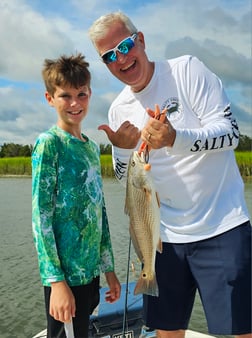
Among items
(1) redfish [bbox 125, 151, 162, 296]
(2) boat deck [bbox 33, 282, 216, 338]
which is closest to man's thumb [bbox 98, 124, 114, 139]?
(1) redfish [bbox 125, 151, 162, 296]

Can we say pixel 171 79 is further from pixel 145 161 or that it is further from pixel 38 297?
pixel 38 297

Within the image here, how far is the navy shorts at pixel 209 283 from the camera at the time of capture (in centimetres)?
243

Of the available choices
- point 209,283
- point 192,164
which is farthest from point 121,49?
point 209,283

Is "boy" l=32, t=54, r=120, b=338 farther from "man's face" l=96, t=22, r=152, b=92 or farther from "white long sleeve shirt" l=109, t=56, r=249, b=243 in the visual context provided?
"white long sleeve shirt" l=109, t=56, r=249, b=243

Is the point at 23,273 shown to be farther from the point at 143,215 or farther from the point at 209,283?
the point at 143,215

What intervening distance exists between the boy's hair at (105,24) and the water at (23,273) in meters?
4.75

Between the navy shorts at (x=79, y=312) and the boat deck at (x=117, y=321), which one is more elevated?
the navy shorts at (x=79, y=312)

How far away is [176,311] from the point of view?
2.66 meters

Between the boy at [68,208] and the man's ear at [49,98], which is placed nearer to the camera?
the boy at [68,208]

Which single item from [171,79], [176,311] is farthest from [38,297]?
[171,79]

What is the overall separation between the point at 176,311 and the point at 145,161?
1.07 meters

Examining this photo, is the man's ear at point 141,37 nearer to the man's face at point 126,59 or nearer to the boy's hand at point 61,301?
the man's face at point 126,59

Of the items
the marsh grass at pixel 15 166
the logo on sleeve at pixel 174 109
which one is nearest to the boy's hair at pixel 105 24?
the logo on sleeve at pixel 174 109

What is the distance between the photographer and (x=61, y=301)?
216 centimetres
